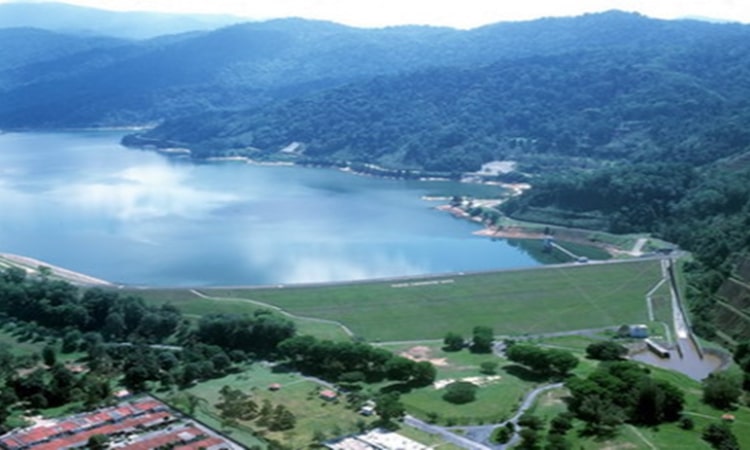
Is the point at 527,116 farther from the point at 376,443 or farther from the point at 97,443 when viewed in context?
the point at 97,443

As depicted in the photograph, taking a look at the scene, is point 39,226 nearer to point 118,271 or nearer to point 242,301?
point 118,271

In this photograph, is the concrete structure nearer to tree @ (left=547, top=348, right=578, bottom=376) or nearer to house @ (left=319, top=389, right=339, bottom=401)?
house @ (left=319, top=389, right=339, bottom=401)

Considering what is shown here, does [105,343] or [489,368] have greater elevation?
[489,368]

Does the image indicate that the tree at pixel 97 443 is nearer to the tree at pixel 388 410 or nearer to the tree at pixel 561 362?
the tree at pixel 388 410

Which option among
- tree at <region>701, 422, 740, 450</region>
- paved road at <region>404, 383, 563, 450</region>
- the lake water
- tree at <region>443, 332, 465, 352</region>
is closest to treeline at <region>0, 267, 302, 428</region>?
tree at <region>443, 332, 465, 352</region>

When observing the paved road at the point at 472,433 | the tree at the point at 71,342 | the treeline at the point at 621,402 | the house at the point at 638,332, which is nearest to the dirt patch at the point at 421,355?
the paved road at the point at 472,433

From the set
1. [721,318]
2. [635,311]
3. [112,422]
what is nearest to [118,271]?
[112,422]

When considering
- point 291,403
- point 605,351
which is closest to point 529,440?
point 291,403
